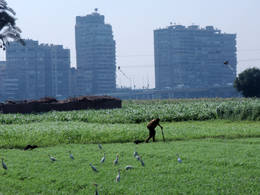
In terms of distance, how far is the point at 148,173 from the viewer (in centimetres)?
1077

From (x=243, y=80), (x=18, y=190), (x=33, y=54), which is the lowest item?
(x=18, y=190)

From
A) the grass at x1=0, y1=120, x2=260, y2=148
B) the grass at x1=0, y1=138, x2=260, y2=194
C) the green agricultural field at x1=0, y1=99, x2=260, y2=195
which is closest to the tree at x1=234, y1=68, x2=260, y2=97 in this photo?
the grass at x1=0, y1=120, x2=260, y2=148

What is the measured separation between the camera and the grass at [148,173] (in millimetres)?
9508

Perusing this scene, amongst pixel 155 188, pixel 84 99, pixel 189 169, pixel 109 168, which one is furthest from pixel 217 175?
pixel 84 99

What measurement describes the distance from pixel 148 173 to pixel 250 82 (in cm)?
6890

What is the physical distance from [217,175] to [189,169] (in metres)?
0.88

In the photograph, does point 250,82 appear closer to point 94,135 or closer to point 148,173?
point 94,135

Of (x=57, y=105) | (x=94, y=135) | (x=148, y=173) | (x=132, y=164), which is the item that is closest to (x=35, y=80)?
(x=57, y=105)

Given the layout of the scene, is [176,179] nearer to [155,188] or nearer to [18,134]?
[155,188]

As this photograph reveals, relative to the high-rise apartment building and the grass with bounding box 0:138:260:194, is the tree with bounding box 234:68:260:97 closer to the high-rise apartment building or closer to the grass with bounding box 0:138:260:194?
the grass with bounding box 0:138:260:194

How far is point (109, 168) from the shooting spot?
1145cm

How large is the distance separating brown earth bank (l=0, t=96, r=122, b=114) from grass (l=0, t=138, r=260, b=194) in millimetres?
23866

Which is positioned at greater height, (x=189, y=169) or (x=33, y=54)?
(x=33, y=54)

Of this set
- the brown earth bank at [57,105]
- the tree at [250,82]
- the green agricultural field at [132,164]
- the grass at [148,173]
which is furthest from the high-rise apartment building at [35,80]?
the grass at [148,173]
